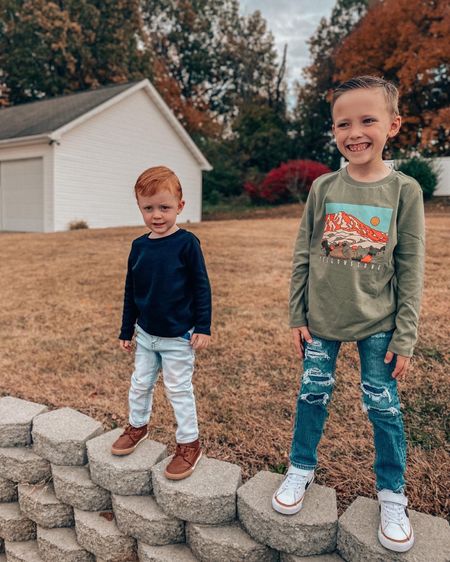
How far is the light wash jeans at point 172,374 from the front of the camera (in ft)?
6.77

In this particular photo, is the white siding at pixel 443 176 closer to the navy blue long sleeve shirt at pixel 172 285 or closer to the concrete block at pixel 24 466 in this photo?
the navy blue long sleeve shirt at pixel 172 285

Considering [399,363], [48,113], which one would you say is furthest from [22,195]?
[399,363]

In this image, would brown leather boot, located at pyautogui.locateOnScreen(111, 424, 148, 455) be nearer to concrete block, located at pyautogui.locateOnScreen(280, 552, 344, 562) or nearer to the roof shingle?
concrete block, located at pyautogui.locateOnScreen(280, 552, 344, 562)

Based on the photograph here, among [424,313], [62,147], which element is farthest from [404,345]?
[62,147]

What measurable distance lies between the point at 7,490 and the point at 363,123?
2.55 m

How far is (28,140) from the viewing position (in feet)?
42.7

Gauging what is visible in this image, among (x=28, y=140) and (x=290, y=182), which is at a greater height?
(x=28, y=140)

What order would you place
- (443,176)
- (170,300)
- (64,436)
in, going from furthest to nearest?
(443,176) < (64,436) < (170,300)

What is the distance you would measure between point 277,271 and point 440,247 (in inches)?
103

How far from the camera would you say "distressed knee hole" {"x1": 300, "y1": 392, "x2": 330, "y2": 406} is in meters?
1.85

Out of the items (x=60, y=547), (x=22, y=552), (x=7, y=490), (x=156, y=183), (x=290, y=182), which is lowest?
(x=22, y=552)

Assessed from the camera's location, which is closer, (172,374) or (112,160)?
(172,374)

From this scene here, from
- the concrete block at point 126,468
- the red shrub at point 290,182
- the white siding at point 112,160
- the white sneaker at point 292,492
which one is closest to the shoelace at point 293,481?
the white sneaker at point 292,492

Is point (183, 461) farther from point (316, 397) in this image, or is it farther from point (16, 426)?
point (16, 426)
